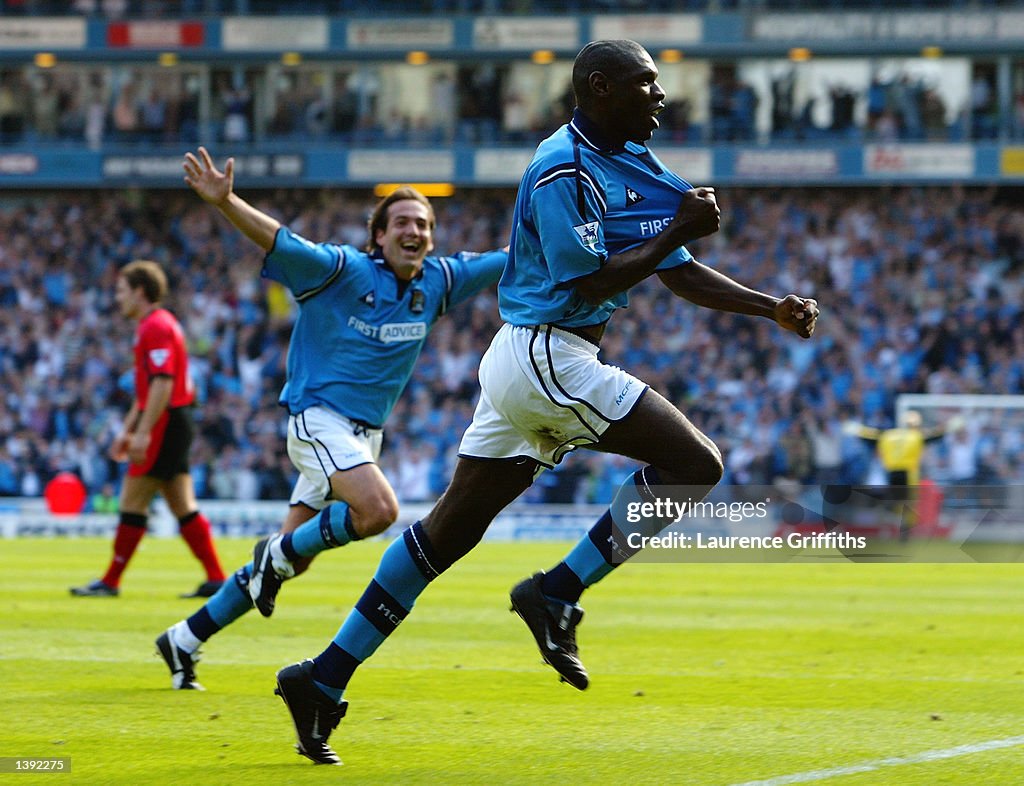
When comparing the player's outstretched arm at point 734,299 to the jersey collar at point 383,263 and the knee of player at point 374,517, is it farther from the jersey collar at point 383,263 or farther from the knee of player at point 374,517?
the jersey collar at point 383,263

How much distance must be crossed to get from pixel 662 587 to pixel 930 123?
66.4ft

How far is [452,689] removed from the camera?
7422 millimetres

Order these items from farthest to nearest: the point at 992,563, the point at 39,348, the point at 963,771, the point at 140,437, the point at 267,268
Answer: the point at 39,348, the point at 992,563, the point at 140,437, the point at 267,268, the point at 963,771

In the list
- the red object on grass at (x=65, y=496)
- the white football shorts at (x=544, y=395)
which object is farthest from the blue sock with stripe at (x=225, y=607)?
the red object on grass at (x=65, y=496)

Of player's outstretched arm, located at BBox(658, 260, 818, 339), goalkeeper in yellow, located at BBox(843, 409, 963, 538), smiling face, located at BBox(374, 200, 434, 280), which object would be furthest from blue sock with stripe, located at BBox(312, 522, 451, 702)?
goalkeeper in yellow, located at BBox(843, 409, 963, 538)

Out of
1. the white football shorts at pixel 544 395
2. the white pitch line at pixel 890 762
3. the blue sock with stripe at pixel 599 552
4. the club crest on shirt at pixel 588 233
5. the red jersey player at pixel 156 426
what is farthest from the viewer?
the red jersey player at pixel 156 426

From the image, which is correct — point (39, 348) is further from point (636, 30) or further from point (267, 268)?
point (267, 268)

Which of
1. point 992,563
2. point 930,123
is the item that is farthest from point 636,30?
point 992,563

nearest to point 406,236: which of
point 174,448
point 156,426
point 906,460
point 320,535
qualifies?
point 320,535

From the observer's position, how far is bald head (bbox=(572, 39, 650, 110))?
5.44 m

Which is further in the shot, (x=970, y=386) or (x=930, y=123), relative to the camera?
(x=930, y=123)

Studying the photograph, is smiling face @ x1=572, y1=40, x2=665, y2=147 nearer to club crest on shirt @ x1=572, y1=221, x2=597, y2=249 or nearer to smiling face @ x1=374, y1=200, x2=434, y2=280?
club crest on shirt @ x1=572, y1=221, x2=597, y2=249

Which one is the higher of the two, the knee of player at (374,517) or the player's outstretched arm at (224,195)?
the player's outstretched arm at (224,195)

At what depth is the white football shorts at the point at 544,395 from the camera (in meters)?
5.40
